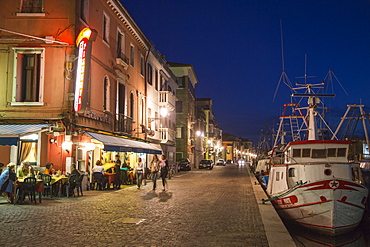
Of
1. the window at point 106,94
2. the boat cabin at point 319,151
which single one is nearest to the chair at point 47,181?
the window at point 106,94

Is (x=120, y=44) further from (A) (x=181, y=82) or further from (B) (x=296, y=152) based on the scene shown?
(A) (x=181, y=82)

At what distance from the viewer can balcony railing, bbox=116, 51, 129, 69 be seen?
77.9ft

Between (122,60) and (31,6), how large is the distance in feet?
23.3

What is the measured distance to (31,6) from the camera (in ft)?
59.3

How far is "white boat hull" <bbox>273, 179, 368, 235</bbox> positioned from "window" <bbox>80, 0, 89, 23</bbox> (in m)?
13.4

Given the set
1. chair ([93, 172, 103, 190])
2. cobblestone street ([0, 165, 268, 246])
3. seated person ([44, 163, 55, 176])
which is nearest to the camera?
cobblestone street ([0, 165, 268, 246])

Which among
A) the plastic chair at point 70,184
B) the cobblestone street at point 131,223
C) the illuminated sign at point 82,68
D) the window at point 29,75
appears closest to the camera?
the cobblestone street at point 131,223

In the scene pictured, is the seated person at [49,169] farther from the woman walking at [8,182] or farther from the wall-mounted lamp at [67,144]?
the woman walking at [8,182]

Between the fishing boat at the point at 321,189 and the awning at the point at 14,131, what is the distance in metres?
10.1

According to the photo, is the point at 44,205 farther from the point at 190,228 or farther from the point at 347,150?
the point at 347,150

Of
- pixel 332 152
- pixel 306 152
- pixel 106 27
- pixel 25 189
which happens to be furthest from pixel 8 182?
pixel 332 152

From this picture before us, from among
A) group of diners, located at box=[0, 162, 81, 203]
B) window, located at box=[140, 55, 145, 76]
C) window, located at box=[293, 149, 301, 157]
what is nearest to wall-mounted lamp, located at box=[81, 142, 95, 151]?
group of diners, located at box=[0, 162, 81, 203]

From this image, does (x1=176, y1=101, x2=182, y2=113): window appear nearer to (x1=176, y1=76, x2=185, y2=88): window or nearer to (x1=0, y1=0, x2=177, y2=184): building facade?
(x1=176, y1=76, x2=185, y2=88): window

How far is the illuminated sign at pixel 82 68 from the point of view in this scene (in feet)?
54.4
